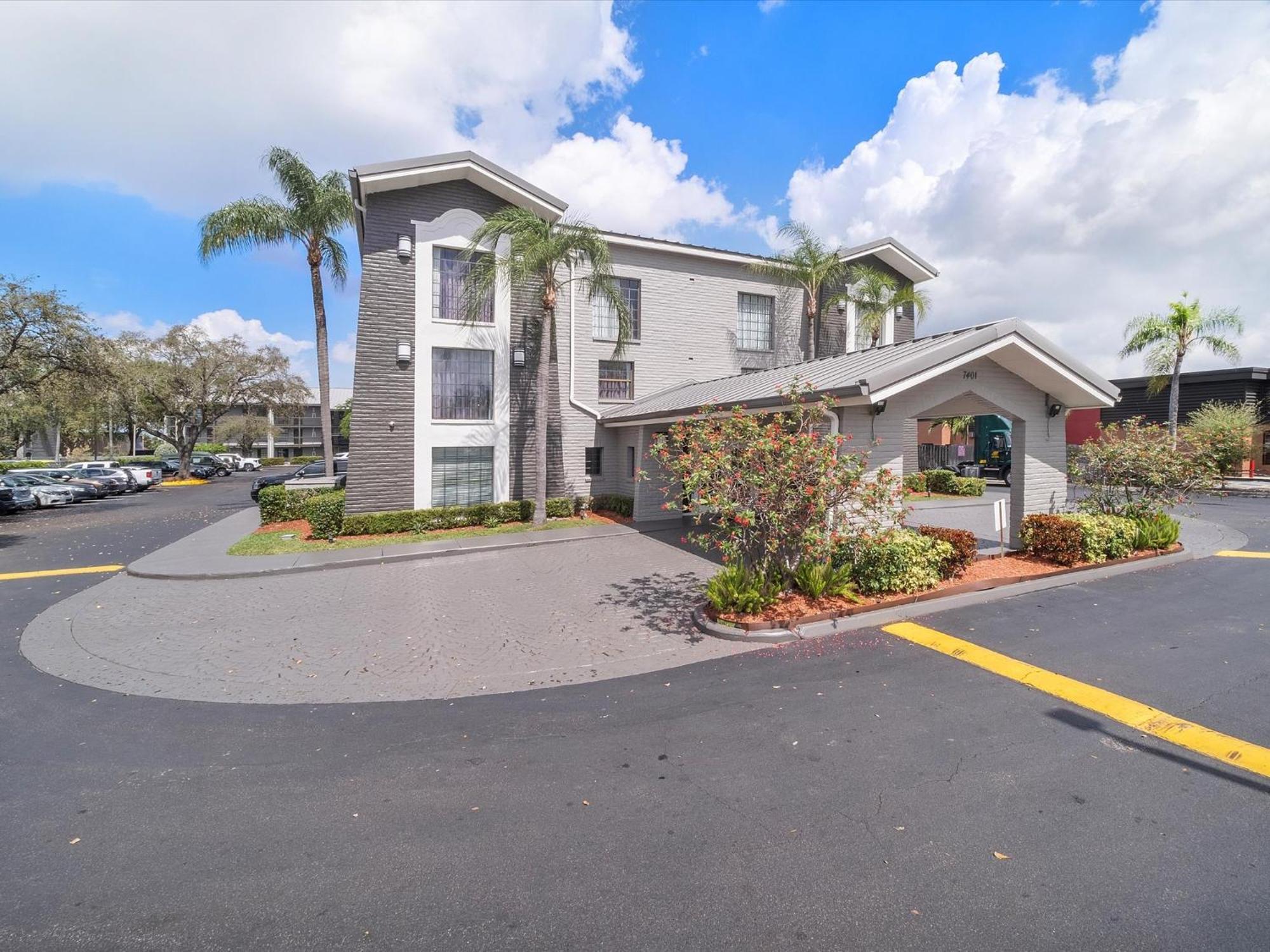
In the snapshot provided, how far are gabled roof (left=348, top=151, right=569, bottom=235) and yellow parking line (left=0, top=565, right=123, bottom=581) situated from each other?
34.8 feet

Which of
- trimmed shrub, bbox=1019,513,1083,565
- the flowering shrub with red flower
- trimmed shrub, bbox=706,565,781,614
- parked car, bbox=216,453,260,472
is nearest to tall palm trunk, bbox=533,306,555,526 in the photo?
the flowering shrub with red flower

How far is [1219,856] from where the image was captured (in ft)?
10.5

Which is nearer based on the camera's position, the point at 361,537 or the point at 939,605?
the point at 939,605

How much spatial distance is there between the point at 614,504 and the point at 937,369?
11.0 meters

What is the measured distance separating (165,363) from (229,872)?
134 feet

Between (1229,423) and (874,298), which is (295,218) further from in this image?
(1229,423)

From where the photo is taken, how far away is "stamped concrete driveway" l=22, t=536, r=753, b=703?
6051mm

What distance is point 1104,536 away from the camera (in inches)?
393

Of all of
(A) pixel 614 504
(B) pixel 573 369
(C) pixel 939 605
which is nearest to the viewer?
(C) pixel 939 605

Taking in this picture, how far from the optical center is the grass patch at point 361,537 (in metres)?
13.1

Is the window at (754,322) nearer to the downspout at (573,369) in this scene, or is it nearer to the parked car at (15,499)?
the downspout at (573,369)

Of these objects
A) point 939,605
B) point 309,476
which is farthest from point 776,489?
point 309,476

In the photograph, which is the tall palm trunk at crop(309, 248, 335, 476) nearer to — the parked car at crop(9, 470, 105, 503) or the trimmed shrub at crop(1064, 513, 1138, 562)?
the parked car at crop(9, 470, 105, 503)

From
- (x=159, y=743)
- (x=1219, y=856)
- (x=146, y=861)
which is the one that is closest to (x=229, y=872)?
(x=146, y=861)
